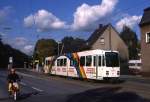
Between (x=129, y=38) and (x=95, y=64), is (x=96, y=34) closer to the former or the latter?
(x=129, y=38)

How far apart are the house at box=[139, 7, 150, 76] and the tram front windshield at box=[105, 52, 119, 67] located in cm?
1986

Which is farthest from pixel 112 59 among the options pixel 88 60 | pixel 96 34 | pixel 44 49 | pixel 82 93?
pixel 44 49

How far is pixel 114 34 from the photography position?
94062mm

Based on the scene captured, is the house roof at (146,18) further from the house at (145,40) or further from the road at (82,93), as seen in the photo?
the road at (82,93)

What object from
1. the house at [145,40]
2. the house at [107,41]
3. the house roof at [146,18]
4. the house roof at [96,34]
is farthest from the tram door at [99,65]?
the house roof at [96,34]

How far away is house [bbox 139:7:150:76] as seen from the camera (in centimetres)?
5617

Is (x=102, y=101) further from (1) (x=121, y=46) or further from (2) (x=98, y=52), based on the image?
(1) (x=121, y=46)

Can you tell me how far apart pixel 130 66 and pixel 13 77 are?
48745 millimetres

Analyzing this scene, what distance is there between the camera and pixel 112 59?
3641cm

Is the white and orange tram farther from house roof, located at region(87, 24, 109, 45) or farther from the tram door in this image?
house roof, located at region(87, 24, 109, 45)

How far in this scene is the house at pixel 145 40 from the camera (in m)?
56.2

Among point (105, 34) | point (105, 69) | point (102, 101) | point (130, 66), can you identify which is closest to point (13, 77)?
point (102, 101)

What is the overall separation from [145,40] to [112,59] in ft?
71.2

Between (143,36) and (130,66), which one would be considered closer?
(143,36)
